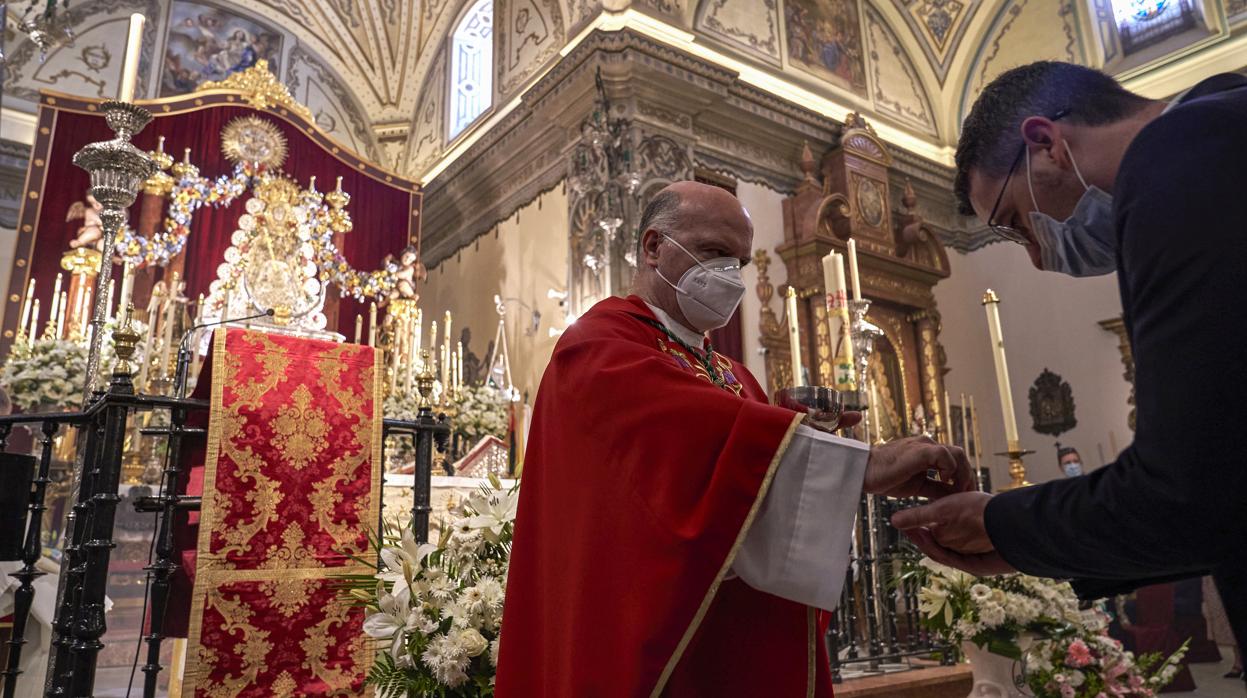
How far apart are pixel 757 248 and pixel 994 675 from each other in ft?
22.0

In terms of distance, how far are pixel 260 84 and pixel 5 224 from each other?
4142 mm

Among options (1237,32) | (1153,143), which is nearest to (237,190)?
(1153,143)

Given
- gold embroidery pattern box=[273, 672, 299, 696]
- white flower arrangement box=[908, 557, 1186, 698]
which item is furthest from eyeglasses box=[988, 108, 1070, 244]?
gold embroidery pattern box=[273, 672, 299, 696]

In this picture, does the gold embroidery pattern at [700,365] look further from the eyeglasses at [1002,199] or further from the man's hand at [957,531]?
the eyeglasses at [1002,199]

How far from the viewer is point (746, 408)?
55.7 inches

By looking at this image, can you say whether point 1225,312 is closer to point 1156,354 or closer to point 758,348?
point 1156,354

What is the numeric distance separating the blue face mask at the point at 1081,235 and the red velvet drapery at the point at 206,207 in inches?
347

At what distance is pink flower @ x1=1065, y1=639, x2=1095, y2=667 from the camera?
278 centimetres

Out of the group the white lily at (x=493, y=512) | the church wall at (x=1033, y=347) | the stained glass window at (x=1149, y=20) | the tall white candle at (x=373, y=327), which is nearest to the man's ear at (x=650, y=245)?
the white lily at (x=493, y=512)

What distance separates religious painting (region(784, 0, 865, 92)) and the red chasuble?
31.3 feet

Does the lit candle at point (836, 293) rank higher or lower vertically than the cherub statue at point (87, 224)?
lower

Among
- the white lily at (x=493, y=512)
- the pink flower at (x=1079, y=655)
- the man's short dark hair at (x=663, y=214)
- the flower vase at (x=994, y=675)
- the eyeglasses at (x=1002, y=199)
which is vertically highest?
the man's short dark hair at (x=663, y=214)

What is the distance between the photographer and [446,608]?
1880 mm

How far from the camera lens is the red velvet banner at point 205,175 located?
311 inches
